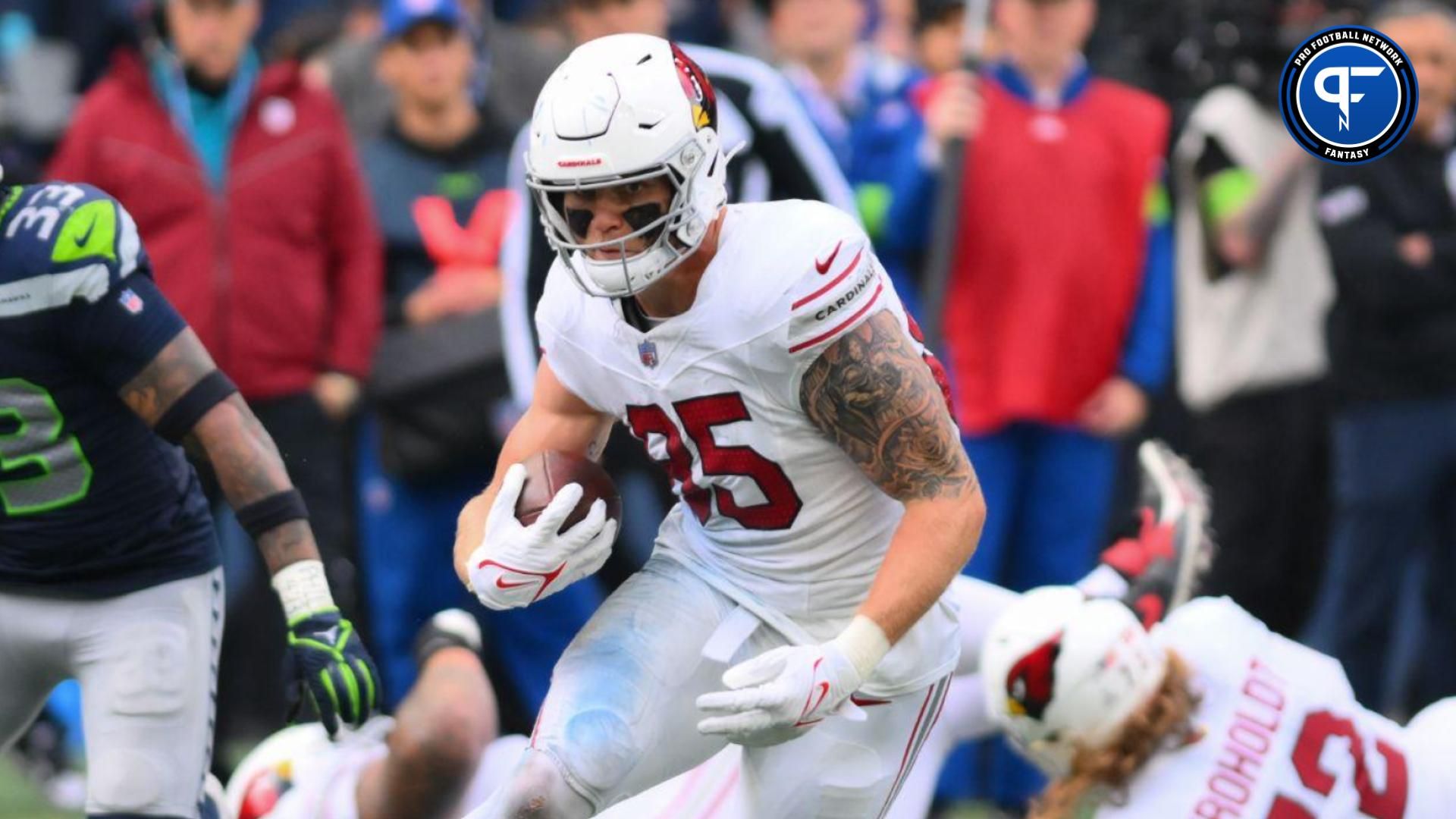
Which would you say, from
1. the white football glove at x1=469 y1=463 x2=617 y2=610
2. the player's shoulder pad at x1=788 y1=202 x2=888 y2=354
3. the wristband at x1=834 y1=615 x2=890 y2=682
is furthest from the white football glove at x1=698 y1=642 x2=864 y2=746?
the player's shoulder pad at x1=788 y1=202 x2=888 y2=354

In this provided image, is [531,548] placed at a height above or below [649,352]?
below

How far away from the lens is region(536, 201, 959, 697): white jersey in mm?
4531

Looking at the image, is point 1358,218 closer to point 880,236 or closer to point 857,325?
point 880,236

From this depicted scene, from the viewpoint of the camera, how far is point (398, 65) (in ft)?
24.5

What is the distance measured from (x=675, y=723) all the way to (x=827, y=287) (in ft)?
2.64

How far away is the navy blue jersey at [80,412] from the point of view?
4.80m

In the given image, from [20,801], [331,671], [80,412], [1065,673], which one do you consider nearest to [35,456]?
[80,412]

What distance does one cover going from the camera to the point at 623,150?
4.49 metres

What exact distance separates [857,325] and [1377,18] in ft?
13.0

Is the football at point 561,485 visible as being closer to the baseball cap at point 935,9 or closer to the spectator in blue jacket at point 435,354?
the spectator in blue jacket at point 435,354

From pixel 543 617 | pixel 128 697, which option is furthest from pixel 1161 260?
pixel 128 697

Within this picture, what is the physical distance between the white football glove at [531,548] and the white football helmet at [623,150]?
1.24 ft

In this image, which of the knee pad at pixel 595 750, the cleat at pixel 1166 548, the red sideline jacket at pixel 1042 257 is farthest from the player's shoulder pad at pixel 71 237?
the red sideline jacket at pixel 1042 257

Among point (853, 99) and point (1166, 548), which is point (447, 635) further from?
point (853, 99)
